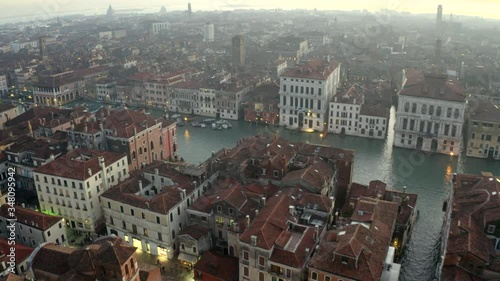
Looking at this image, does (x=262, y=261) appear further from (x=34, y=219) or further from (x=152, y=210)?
(x=34, y=219)

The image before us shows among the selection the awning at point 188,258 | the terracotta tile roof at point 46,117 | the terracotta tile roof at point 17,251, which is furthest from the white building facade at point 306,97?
the terracotta tile roof at point 17,251

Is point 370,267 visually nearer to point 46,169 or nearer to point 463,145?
point 46,169

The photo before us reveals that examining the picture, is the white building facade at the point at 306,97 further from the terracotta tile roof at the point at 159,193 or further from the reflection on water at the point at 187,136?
the terracotta tile roof at the point at 159,193

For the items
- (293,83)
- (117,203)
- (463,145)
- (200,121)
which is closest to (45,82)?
(200,121)

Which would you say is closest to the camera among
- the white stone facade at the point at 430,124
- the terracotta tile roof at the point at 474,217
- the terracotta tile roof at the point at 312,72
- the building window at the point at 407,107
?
the terracotta tile roof at the point at 474,217

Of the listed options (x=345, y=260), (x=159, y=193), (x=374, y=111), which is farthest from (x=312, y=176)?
(x=374, y=111)

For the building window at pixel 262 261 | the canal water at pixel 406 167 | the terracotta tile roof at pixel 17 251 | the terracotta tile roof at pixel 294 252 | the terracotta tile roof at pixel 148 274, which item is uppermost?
the terracotta tile roof at pixel 294 252

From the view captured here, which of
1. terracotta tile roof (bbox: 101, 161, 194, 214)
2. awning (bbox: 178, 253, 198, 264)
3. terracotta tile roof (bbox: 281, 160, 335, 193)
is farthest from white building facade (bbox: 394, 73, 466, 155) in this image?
awning (bbox: 178, 253, 198, 264)
